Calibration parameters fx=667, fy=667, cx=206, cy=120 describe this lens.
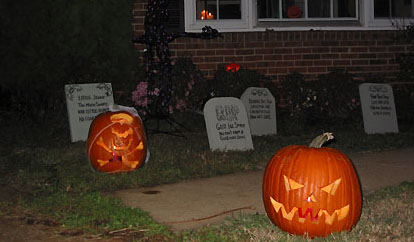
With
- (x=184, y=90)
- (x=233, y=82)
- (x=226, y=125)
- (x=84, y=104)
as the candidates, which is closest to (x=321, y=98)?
(x=233, y=82)

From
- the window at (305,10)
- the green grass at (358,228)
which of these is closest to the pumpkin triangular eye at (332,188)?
the green grass at (358,228)

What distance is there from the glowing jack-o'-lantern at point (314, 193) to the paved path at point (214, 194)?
684 millimetres

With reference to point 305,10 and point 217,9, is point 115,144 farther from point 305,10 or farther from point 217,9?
point 305,10

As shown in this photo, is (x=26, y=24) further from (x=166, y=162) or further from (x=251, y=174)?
(x=251, y=174)

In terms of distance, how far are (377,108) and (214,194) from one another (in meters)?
4.51

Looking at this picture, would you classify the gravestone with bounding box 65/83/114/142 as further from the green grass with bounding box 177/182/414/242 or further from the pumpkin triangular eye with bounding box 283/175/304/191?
the pumpkin triangular eye with bounding box 283/175/304/191

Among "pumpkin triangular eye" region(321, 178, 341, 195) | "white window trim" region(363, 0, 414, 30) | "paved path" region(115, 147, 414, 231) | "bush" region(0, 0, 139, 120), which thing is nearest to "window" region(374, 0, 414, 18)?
"white window trim" region(363, 0, 414, 30)

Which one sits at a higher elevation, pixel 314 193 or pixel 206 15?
pixel 206 15

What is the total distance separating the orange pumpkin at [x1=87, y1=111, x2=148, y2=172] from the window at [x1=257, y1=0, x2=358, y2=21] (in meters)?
4.98

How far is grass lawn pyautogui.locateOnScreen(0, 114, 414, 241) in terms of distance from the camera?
477 centimetres

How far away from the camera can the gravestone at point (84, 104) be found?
30.0ft

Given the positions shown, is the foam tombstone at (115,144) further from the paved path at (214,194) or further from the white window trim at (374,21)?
the white window trim at (374,21)

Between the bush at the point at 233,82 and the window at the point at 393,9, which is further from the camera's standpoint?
the window at the point at 393,9

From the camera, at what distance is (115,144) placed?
6879 mm
